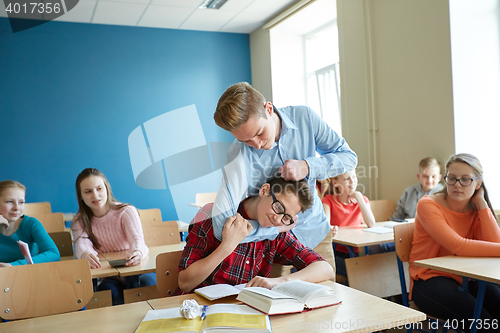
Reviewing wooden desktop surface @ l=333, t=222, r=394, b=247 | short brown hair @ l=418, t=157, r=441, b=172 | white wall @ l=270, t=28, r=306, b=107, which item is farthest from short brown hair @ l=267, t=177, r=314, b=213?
white wall @ l=270, t=28, r=306, b=107

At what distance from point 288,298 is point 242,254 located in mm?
412

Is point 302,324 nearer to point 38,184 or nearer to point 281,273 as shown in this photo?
point 281,273

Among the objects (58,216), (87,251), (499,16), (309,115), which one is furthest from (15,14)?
(499,16)

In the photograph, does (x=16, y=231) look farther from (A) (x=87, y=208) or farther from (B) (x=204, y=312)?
(B) (x=204, y=312)

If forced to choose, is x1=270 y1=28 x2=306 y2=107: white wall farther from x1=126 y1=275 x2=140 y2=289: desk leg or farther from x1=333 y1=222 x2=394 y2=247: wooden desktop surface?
x1=126 y1=275 x2=140 y2=289: desk leg

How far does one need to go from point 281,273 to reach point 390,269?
3.96 feet

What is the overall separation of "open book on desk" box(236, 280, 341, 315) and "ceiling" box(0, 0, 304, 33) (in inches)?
180

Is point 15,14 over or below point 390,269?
over

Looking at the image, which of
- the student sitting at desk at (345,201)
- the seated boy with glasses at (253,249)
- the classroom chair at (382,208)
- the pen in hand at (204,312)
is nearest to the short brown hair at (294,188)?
the seated boy with glasses at (253,249)

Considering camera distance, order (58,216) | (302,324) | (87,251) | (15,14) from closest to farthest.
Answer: (302,324)
(87,251)
(58,216)
(15,14)

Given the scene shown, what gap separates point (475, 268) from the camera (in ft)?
6.07

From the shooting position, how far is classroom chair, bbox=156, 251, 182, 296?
1.78 m

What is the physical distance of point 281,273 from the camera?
1915 mm

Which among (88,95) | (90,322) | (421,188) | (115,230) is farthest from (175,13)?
(90,322)
